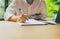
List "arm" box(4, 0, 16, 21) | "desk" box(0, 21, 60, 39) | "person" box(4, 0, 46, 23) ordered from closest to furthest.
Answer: "desk" box(0, 21, 60, 39)
"arm" box(4, 0, 16, 21)
"person" box(4, 0, 46, 23)

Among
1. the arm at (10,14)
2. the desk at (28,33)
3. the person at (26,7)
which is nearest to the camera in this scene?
the desk at (28,33)

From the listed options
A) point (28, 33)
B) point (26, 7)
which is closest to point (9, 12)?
point (26, 7)

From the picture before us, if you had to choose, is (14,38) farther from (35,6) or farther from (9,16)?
(35,6)

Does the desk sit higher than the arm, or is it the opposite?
the arm

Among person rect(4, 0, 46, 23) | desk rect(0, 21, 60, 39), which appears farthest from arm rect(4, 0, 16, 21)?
desk rect(0, 21, 60, 39)

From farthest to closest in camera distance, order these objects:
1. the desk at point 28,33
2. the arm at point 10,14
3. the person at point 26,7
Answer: the person at point 26,7 < the arm at point 10,14 < the desk at point 28,33

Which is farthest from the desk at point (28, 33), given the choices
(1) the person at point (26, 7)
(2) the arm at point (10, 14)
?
(1) the person at point (26, 7)

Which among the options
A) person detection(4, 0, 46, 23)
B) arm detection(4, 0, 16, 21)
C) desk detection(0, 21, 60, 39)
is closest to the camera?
desk detection(0, 21, 60, 39)

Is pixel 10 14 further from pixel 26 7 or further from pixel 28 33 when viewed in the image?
pixel 28 33

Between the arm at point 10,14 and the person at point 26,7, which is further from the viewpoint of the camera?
the person at point 26,7

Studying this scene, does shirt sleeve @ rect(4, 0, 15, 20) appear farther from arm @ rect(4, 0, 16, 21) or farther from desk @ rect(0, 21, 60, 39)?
desk @ rect(0, 21, 60, 39)

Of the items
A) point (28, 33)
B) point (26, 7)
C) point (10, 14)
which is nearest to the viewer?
point (28, 33)

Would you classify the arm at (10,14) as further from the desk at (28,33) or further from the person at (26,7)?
the desk at (28,33)

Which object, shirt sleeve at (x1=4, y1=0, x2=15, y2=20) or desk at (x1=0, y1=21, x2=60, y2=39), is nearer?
desk at (x1=0, y1=21, x2=60, y2=39)
